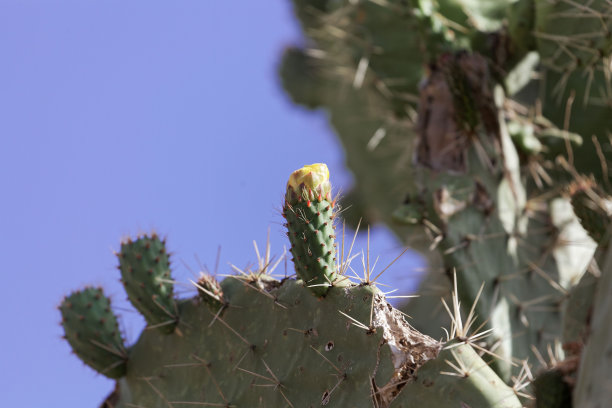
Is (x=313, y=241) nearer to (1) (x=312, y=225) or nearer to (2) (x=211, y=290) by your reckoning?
(1) (x=312, y=225)

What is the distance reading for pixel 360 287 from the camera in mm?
1949

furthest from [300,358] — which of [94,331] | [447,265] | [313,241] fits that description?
[447,265]

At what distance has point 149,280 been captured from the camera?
2.37 meters

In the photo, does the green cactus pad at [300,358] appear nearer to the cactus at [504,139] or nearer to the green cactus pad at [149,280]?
the green cactus pad at [149,280]

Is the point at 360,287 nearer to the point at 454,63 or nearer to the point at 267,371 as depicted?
the point at 267,371

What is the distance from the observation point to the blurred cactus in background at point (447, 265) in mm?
1844

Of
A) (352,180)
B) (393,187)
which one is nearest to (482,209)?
(393,187)

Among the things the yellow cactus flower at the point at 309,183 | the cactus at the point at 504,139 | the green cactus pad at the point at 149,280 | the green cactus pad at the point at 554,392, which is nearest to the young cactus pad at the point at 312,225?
the yellow cactus flower at the point at 309,183

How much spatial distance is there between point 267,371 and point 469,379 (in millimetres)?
556

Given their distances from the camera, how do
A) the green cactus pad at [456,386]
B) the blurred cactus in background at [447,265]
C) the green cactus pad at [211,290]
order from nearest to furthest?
the green cactus pad at [456,386] → the blurred cactus in background at [447,265] → the green cactus pad at [211,290]

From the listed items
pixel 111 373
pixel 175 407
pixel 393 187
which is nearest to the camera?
pixel 175 407

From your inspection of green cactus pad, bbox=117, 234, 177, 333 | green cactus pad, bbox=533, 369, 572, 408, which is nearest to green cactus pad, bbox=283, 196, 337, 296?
green cactus pad, bbox=117, 234, 177, 333

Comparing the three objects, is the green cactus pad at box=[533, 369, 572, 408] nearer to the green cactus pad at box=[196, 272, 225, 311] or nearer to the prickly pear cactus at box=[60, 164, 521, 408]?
the prickly pear cactus at box=[60, 164, 521, 408]

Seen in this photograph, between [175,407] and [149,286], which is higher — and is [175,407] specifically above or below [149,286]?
below
